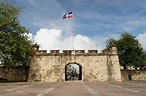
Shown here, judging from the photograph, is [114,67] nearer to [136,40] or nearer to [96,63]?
[96,63]

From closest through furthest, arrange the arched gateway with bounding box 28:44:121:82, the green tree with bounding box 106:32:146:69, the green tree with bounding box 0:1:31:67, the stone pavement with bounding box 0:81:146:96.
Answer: the stone pavement with bounding box 0:81:146:96 → the green tree with bounding box 0:1:31:67 → the arched gateway with bounding box 28:44:121:82 → the green tree with bounding box 106:32:146:69

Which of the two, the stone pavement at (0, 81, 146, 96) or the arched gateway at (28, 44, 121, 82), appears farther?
the arched gateway at (28, 44, 121, 82)

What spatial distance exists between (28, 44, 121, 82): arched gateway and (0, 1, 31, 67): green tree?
10.7 feet

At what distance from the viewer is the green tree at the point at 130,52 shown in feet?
146

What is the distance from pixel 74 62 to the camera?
30.6 m

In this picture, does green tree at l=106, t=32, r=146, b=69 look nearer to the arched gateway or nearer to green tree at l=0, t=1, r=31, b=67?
the arched gateway

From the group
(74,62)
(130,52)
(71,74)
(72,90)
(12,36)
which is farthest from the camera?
(71,74)

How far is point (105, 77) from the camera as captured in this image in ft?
98.7

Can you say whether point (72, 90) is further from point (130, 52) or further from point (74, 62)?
point (130, 52)

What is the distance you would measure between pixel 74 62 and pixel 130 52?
2096cm

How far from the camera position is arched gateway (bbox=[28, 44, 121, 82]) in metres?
30.1

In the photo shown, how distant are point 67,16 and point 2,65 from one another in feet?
46.7

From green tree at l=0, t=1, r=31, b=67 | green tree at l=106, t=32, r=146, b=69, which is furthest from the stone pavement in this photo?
green tree at l=106, t=32, r=146, b=69

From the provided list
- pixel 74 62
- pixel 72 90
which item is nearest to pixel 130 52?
pixel 74 62
